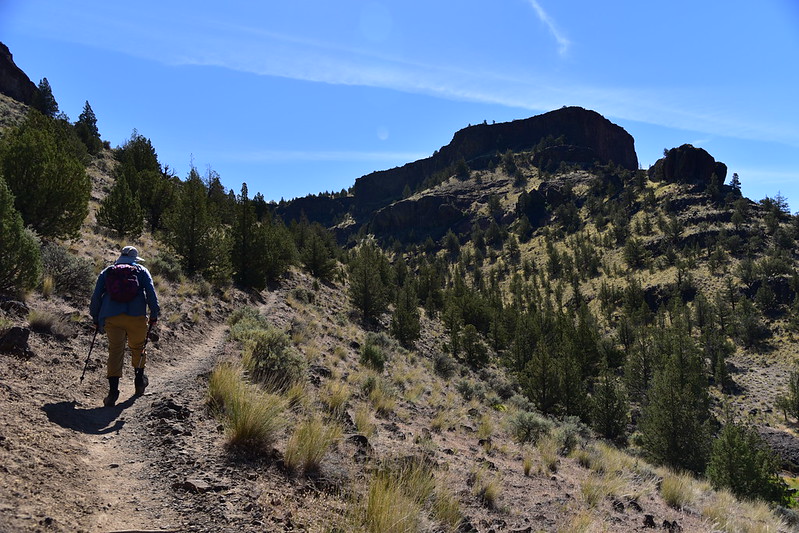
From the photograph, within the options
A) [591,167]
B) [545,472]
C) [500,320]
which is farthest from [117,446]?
[591,167]

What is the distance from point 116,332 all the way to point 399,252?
142900 mm

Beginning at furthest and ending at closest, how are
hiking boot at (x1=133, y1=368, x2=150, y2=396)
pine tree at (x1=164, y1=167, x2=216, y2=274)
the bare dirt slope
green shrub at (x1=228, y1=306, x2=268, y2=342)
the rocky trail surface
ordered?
1. pine tree at (x1=164, y1=167, x2=216, y2=274)
2. green shrub at (x1=228, y1=306, x2=268, y2=342)
3. hiking boot at (x1=133, y1=368, x2=150, y2=396)
4. the bare dirt slope
5. the rocky trail surface

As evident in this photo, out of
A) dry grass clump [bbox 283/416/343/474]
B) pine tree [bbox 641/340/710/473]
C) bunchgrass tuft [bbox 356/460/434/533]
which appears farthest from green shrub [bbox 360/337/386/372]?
pine tree [bbox 641/340/710/473]

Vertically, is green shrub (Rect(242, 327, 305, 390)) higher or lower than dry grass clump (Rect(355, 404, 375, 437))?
higher

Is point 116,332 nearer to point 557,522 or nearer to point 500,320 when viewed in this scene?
point 557,522

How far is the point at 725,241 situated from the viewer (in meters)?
87.0

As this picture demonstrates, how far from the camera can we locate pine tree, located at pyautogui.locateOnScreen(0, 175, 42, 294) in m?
7.13

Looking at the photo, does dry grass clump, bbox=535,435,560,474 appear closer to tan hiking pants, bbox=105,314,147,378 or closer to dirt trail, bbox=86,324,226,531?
dirt trail, bbox=86,324,226,531

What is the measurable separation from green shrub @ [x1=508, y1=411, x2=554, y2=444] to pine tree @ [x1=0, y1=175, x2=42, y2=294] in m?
11.3

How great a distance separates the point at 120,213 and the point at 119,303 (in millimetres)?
16724

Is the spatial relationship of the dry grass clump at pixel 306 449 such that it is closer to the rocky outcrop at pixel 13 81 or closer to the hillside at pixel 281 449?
the hillside at pixel 281 449

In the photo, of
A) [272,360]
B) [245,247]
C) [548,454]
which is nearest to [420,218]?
[245,247]

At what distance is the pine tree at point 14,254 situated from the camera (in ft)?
23.4

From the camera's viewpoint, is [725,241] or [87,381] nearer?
[87,381]
